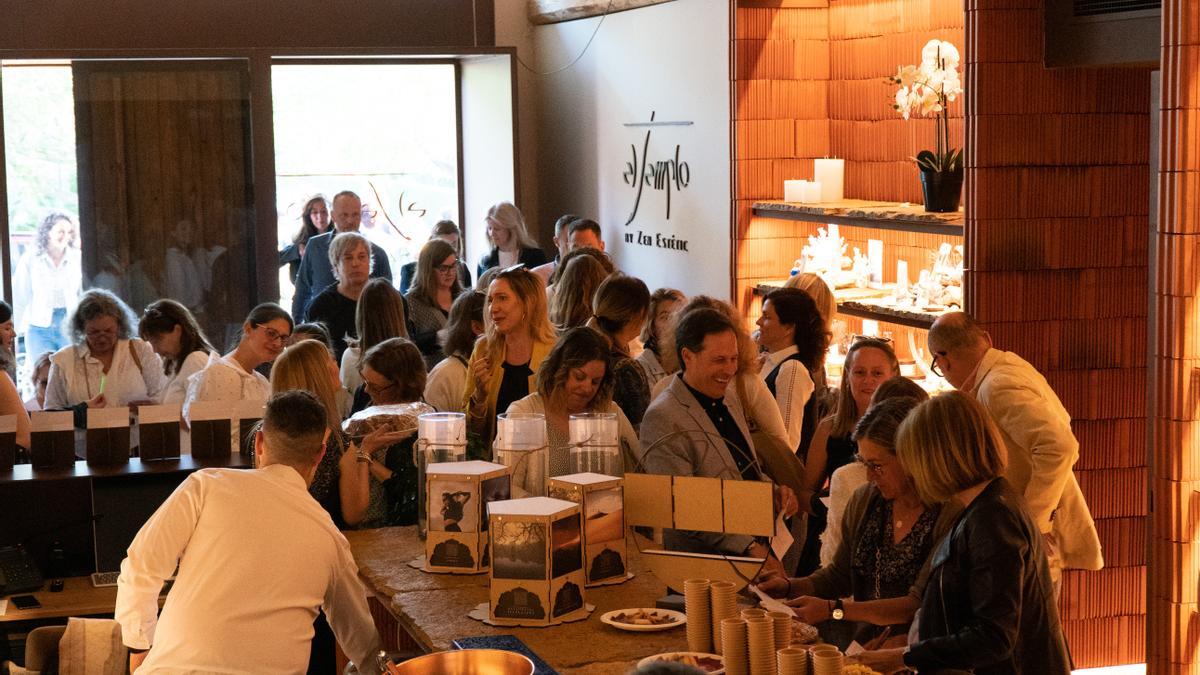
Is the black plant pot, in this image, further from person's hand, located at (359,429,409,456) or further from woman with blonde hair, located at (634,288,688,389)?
person's hand, located at (359,429,409,456)

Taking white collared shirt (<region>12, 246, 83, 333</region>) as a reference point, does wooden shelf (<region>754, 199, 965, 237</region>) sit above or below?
above

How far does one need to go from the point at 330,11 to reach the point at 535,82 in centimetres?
166

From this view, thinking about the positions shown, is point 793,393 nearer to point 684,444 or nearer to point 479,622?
point 684,444

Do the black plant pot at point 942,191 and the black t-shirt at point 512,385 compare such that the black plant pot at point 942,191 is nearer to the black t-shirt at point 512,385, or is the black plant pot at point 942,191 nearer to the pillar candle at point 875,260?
the pillar candle at point 875,260

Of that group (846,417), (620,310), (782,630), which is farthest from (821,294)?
(782,630)

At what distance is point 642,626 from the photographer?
3.37 m

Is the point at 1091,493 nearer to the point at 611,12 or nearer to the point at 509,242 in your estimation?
the point at 509,242

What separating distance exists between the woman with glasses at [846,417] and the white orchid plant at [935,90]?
53.4 inches

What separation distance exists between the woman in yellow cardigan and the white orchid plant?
5.89 ft

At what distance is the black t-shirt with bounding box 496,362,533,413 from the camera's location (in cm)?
518

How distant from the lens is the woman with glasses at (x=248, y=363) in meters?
5.64

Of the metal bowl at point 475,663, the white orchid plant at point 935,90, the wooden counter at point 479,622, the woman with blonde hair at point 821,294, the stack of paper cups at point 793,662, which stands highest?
the white orchid plant at point 935,90

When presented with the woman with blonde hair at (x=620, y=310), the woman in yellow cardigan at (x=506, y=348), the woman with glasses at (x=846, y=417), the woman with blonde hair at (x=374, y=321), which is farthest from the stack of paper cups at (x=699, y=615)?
the woman with blonde hair at (x=374, y=321)

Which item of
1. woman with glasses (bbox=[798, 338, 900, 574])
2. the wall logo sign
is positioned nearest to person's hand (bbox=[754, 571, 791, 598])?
woman with glasses (bbox=[798, 338, 900, 574])
